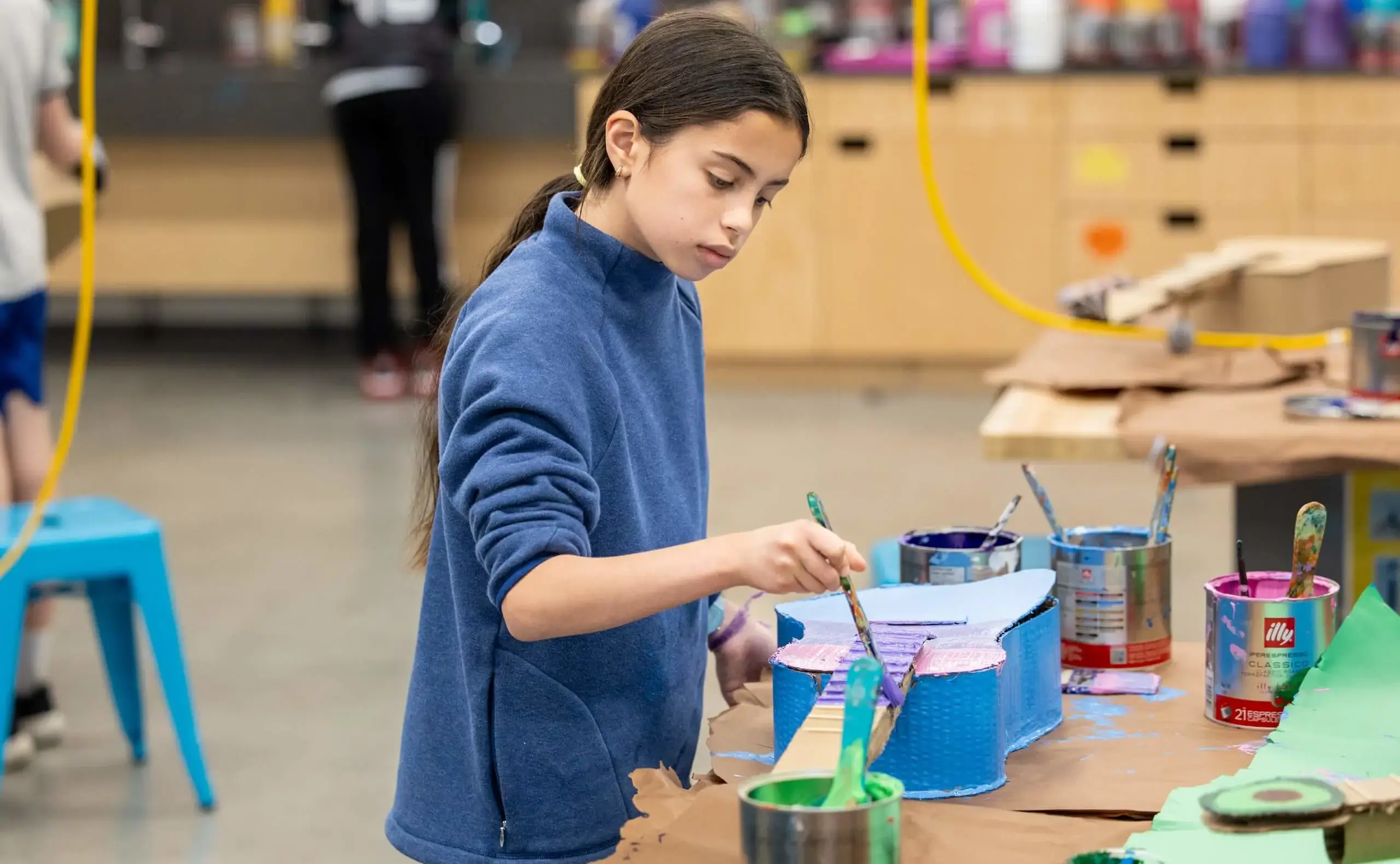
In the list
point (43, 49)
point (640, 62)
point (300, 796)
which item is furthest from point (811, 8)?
point (640, 62)

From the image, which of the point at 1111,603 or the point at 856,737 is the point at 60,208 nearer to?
the point at 1111,603

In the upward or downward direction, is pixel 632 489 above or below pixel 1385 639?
above

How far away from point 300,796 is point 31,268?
930 mm

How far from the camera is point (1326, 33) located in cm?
495

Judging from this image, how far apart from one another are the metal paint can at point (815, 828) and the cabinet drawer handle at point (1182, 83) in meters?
4.45

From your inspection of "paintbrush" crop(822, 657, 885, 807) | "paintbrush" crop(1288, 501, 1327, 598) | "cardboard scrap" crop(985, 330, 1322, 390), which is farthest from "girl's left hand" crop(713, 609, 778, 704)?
"cardboard scrap" crop(985, 330, 1322, 390)

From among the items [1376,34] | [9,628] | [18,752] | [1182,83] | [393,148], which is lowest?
[18,752]

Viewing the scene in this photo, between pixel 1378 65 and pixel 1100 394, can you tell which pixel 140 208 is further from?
pixel 1100 394

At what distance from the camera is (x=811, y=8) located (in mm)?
5848

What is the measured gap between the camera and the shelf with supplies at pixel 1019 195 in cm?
498

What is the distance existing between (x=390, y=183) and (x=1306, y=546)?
15.0 ft

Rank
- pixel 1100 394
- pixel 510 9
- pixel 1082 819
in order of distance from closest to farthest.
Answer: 1. pixel 1082 819
2. pixel 1100 394
3. pixel 510 9

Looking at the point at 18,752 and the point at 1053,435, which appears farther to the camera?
the point at 18,752

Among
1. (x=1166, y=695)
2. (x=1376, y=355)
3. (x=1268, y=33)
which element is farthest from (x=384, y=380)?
(x=1166, y=695)
